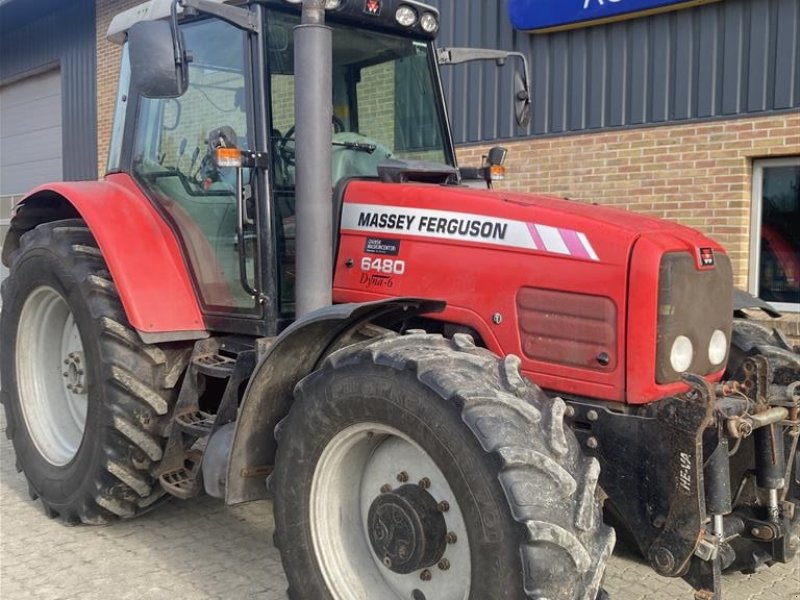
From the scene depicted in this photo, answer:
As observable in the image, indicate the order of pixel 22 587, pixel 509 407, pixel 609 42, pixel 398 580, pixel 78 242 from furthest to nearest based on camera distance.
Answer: pixel 609 42 < pixel 78 242 < pixel 22 587 < pixel 398 580 < pixel 509 407

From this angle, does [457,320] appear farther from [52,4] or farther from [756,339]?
[52,4]

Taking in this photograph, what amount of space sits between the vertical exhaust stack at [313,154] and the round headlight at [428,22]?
2.87ft

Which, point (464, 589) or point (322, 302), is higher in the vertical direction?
point (322, 302)

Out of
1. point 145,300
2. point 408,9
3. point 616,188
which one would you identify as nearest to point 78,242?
point 145,300

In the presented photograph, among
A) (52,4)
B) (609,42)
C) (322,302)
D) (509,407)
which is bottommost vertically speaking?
(509,407)

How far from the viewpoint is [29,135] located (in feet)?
47.3

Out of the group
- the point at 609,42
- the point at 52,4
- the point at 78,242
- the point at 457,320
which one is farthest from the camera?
the point at 52,4

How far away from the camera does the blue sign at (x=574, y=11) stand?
689 centimetres

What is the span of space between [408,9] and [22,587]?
3.07m

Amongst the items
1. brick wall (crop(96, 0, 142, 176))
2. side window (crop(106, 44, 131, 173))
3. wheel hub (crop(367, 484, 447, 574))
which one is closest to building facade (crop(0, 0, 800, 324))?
side window (crop(106, 44, 131, 173))

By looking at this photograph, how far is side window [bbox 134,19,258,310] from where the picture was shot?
3637 mm

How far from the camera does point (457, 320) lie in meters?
3.18

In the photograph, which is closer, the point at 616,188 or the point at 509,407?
the point at 509,407

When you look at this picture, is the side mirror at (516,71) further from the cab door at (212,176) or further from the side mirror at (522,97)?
the cab door at (212,176)
